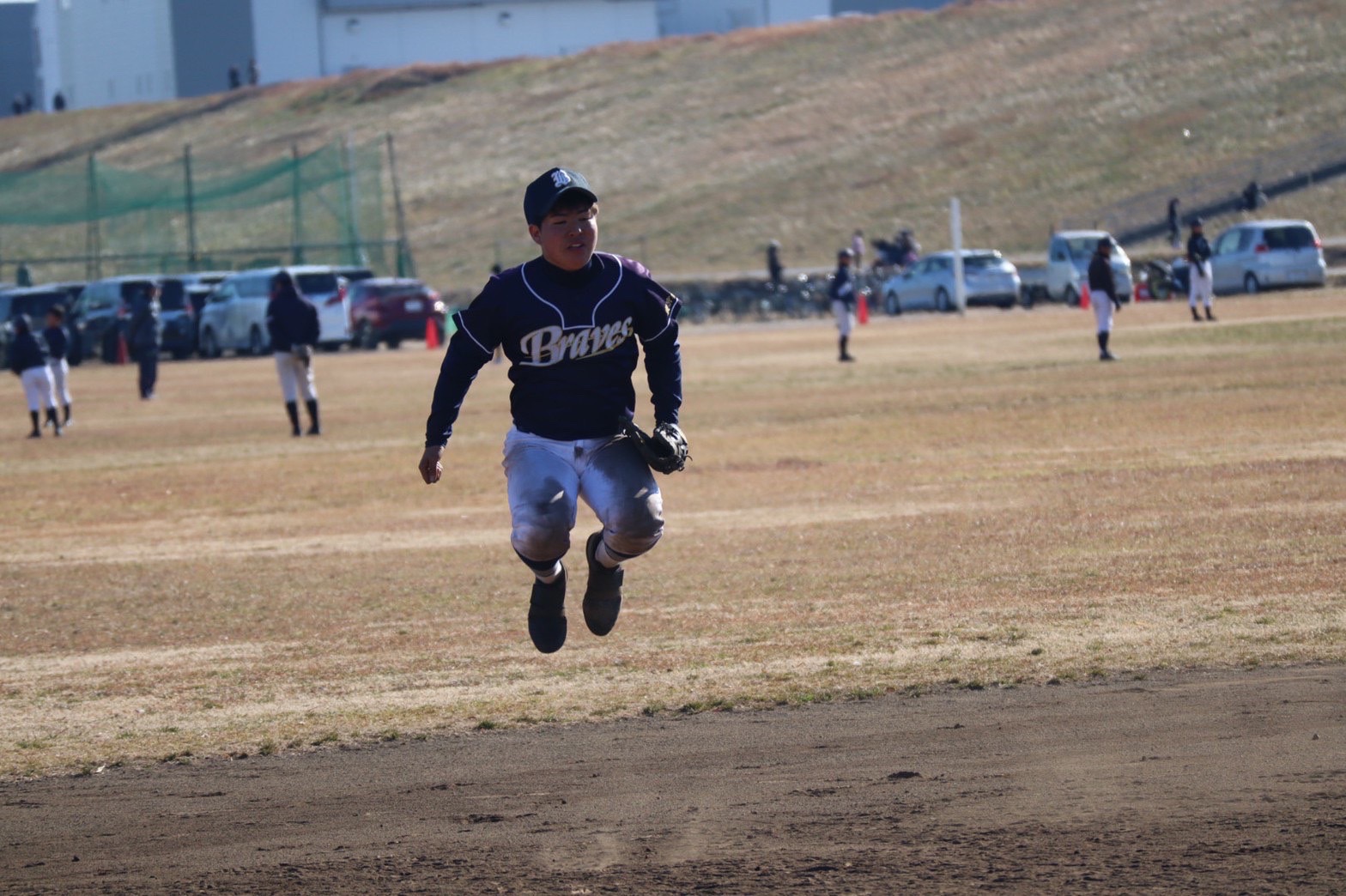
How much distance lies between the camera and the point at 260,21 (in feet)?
308

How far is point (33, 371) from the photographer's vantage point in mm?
24219

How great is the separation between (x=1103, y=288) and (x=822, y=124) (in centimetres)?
5275

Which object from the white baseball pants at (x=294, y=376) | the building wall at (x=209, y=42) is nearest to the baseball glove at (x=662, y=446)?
the white baseball pants at (x=294, y=376)

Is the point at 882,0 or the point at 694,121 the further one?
the point at 882,0

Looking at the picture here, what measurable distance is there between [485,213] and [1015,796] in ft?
216

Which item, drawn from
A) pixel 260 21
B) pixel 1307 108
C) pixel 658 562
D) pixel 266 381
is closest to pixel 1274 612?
pixel 658 562

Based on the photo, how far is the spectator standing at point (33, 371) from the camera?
943 inches

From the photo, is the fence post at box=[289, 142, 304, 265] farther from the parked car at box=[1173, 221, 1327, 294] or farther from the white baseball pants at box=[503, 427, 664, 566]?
the white baseball pants at box=[503, 427, 664, 566]

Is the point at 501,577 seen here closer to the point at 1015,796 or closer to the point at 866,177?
the point at 1015,796

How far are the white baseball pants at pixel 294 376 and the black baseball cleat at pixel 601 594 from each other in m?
14.9

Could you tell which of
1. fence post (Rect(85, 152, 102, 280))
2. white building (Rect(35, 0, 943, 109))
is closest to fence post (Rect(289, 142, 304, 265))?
fence post (Rect(85, 152, 102, 280))

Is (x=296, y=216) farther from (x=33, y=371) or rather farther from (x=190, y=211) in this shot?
(x=33, y=371)

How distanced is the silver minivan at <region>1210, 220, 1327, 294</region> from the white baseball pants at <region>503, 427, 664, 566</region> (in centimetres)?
3652

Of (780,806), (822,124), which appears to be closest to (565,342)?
(780,806)
